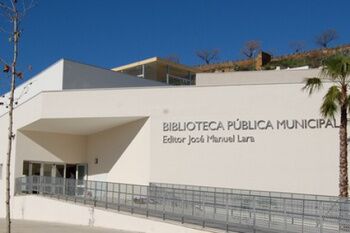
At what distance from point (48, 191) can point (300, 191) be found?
491 inches

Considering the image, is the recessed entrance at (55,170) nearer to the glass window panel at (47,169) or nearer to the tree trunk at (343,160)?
the glass window panel at (47,169)

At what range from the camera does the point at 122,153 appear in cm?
3266

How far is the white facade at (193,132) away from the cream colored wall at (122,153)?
2.2 inches

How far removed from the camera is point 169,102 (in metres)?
30.0

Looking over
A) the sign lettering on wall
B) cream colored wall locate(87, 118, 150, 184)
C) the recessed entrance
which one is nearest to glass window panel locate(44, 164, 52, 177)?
the recessed entrance

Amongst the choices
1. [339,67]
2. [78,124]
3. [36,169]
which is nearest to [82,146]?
[36,169]

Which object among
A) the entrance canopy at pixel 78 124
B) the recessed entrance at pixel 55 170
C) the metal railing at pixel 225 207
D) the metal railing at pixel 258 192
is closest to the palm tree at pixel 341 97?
the metal railing at pixel 258 192

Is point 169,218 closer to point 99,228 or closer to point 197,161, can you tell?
point 99,228

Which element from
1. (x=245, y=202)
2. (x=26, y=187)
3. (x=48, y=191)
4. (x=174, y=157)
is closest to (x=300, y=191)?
(x=174, y=157)

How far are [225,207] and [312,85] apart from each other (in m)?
8.66

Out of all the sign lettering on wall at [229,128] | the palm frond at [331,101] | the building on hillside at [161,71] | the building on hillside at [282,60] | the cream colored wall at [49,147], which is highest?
the building on hillside at [282,60]

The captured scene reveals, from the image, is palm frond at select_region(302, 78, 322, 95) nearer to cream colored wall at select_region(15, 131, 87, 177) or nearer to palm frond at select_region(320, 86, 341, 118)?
palm frond at select_region(320, 86, 341, 118)

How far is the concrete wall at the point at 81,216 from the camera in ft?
67.9

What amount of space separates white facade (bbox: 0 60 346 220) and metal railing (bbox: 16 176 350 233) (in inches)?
178
